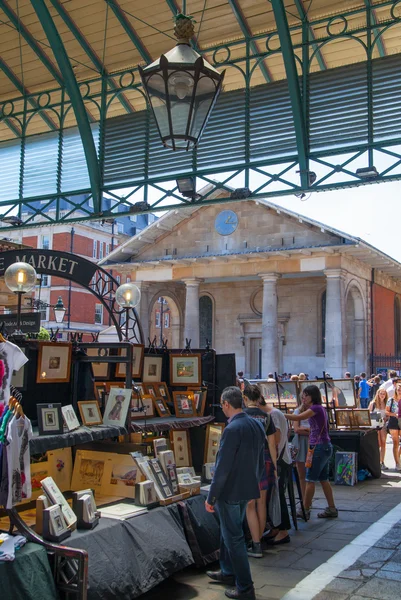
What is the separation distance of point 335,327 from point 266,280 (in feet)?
15.4

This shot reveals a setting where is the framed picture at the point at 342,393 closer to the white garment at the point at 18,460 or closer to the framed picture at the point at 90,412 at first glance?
the framed picture at the point at 90,412

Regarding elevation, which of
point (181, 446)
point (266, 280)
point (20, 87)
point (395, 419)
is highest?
point (20, 87)

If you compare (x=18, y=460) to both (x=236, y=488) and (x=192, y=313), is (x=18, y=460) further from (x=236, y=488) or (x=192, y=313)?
(x=192, y=313)

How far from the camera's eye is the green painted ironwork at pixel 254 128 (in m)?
8.26

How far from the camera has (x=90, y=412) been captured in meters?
6.11

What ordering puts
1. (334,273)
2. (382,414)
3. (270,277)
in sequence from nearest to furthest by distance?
(382,414) → (334,273) → (270,277)

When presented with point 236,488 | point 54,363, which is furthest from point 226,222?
point 236,488

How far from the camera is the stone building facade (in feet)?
108

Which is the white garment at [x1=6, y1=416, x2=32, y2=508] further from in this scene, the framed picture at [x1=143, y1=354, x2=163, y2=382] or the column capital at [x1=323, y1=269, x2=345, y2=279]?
the column capital at [x1=323, y1=269, x2=345, y2=279]

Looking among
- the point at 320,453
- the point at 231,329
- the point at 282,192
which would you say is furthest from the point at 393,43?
the point at 231,329

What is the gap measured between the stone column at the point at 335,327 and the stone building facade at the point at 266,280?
50 millimetres

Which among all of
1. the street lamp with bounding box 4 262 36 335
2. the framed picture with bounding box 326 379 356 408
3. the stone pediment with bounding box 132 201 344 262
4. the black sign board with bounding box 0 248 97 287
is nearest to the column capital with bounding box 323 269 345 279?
the stone pediment with bounding box 132 201 344 262

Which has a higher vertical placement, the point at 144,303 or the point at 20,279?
the point at 144,303

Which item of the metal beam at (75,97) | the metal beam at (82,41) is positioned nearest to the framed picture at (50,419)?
the metal beam at (75,97)
